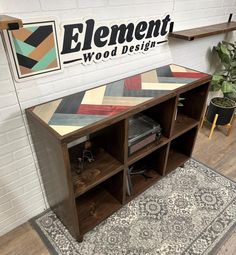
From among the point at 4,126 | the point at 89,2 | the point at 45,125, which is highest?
the point at 89,2

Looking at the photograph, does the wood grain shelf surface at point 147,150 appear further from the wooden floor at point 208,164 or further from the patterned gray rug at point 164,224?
the wooden floor at point 208,164

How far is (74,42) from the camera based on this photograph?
130 centimetres

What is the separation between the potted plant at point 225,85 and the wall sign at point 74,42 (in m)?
0.92

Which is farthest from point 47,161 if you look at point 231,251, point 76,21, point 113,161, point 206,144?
point 206,144

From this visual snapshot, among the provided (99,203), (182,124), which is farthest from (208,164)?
(99,203)

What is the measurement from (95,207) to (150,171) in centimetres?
57

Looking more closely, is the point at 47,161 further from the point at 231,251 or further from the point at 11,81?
the point at 231,251

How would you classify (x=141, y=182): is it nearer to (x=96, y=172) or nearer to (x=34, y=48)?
(x=96, y=172)

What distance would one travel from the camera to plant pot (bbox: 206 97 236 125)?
2.35 metres

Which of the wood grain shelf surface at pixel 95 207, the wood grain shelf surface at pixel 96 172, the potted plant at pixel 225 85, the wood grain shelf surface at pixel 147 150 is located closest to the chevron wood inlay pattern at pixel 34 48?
the wood grain shelf surface at pixel 96 172

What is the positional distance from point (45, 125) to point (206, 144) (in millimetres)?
1821

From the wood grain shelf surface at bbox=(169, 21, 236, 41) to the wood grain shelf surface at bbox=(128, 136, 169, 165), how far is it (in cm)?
79

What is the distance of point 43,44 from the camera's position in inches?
47.3

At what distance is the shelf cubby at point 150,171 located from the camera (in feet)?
5.79
